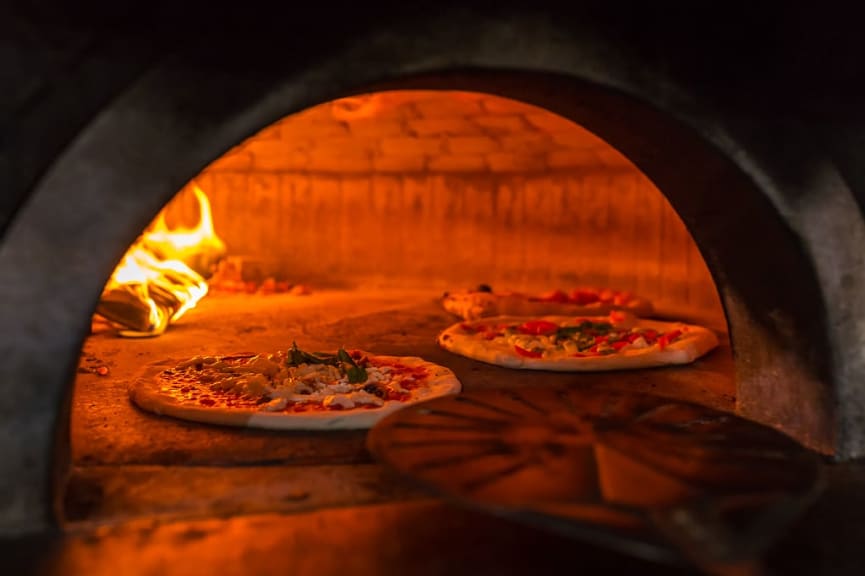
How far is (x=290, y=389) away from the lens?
8.90 feet

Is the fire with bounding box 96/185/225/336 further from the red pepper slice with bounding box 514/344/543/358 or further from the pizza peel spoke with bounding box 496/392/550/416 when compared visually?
the pizza peel spoke with bounding box 496/392/550/416

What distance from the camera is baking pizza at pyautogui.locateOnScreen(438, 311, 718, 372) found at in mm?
3490

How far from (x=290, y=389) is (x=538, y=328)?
1.78 m

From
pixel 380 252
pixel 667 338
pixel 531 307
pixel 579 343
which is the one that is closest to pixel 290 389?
→ pixel 579 343

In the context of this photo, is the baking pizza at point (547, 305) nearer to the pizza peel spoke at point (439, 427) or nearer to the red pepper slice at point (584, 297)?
the red pepper slice at point (584, 297)

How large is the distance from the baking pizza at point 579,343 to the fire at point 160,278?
1.73 meters

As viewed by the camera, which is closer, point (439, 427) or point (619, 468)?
point (619, 468)

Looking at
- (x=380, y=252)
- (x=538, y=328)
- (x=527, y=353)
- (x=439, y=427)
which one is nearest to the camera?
(x=439, y=427)

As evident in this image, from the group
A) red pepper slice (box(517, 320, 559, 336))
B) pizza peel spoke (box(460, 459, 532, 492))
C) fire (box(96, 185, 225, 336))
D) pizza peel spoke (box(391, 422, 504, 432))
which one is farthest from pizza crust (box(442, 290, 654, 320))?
pizza peel spoke (box(460, 459, 532, 492))

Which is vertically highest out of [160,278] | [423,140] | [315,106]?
[423,140]

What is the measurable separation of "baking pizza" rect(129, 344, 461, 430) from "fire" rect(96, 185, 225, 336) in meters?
0.78

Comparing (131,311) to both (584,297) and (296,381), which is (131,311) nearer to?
(296,381)

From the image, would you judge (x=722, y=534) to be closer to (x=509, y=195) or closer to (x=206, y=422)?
(x=206, y=422)

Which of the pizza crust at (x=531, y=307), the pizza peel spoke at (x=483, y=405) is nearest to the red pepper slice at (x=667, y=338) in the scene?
the pizza crust at (x=531, y=307)
